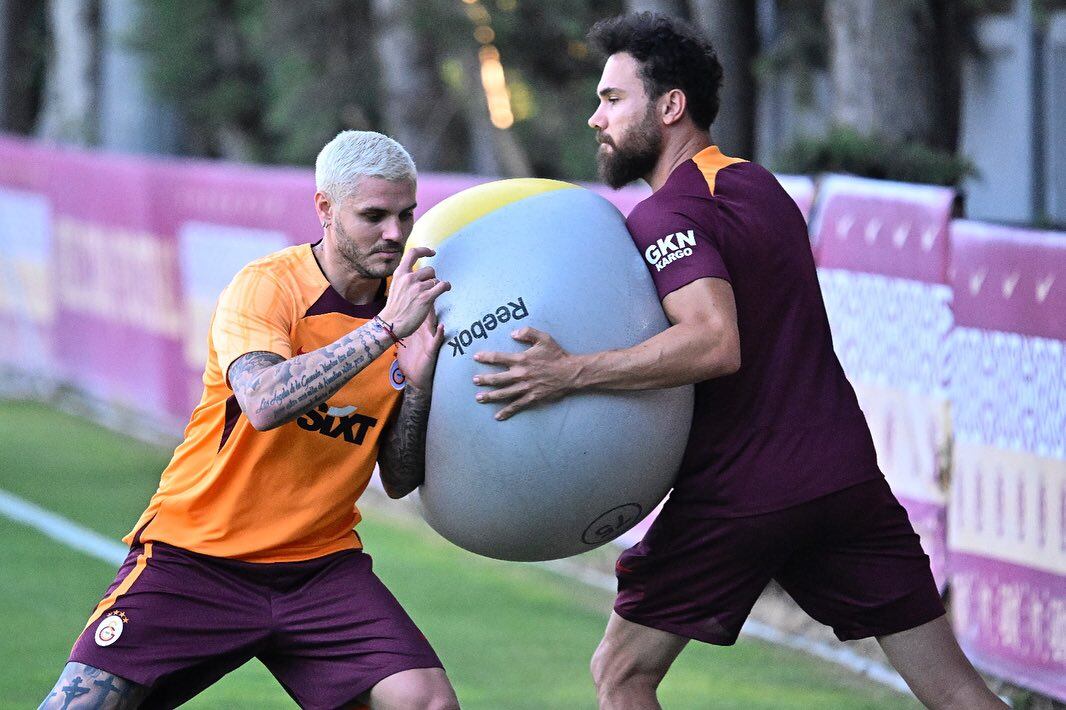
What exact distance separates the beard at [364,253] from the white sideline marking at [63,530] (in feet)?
15.9

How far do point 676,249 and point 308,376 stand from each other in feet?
3.22

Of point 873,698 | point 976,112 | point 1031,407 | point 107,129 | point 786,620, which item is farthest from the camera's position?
point 107,129

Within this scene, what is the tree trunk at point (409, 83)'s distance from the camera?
16406mm

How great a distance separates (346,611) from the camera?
430cm

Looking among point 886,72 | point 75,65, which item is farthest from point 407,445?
point 75,65

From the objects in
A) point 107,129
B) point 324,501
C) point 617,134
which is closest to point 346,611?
point 324,501

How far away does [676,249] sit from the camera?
166 inches

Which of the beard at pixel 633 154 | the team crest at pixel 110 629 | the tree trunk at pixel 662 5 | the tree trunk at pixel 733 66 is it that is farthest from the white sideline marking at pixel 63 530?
the tree trunk at pixel 733 66

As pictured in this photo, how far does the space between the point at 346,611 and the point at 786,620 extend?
11.1 ft

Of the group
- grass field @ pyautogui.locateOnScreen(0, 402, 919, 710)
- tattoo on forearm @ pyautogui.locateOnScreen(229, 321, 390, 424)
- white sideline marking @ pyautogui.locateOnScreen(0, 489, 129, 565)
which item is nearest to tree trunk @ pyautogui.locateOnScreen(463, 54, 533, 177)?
grass field @ pyautogui.locateOnScreen(0, 402, 919, 710)

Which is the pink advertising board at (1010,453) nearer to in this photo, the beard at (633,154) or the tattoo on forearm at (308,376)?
the beard at (633,154)

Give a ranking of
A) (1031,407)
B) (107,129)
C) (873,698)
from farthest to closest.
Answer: (107,129), (873,698), (1031,407)

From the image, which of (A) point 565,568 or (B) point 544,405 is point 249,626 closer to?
(B) point 544,405

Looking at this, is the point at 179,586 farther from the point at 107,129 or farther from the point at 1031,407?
the point at 107,129
